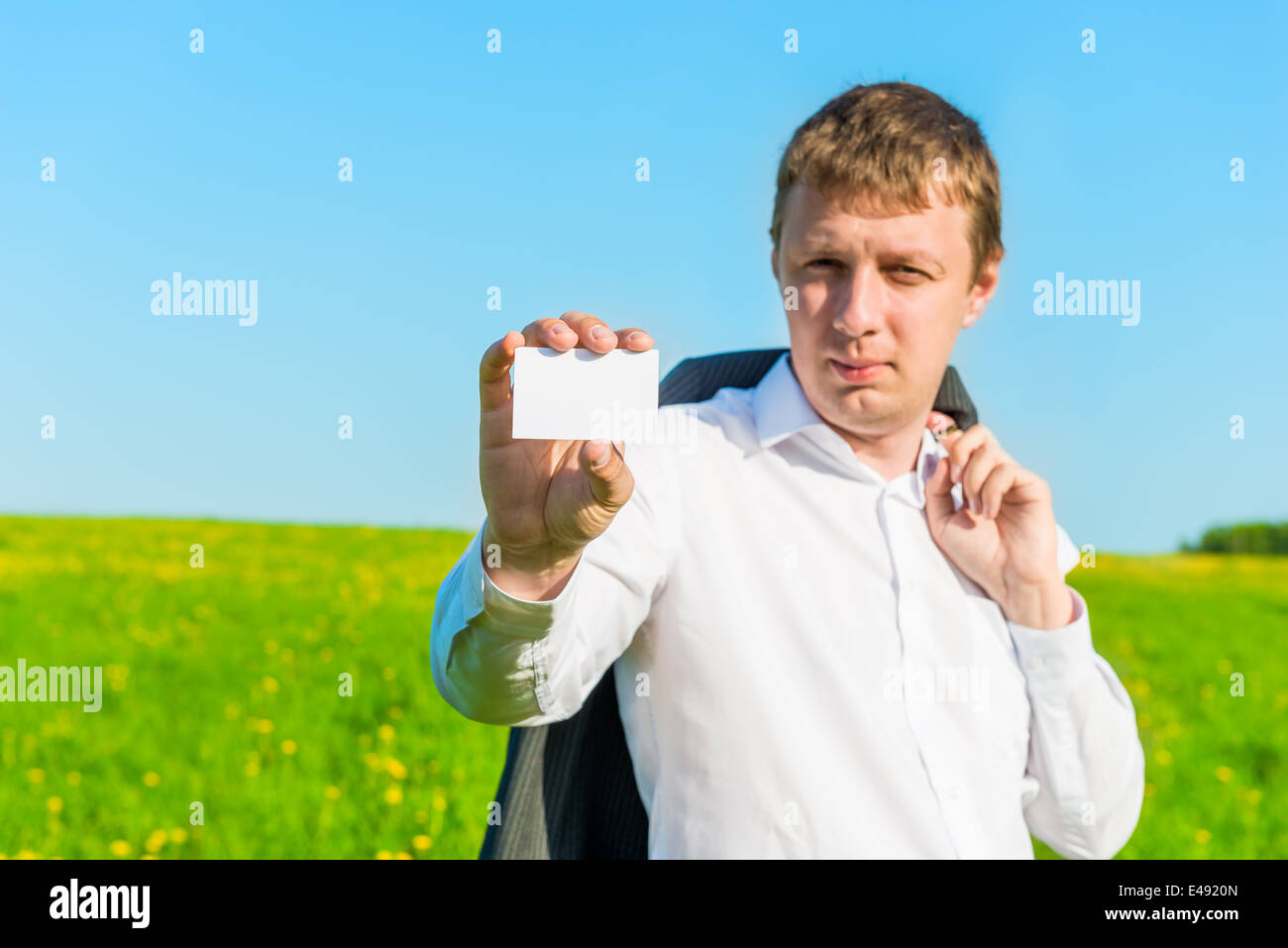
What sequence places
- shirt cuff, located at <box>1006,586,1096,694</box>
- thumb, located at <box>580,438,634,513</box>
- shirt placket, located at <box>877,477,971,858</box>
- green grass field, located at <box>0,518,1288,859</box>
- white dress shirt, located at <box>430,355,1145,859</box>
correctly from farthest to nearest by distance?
green grass field, located at <box>0,518,1288,859</box> → shirt cuff, located at <box>1006,586,1096,694</box> → shirt placket, located at <box>877,477,971,858</box> → white dress shirt, located at <box>430,355,1145,859</box> → thumb, located at <box>580,438,634,513</box>

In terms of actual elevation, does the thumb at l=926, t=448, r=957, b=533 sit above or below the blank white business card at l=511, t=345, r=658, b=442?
below

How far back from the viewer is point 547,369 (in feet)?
5.48

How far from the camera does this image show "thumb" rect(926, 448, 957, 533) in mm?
2551

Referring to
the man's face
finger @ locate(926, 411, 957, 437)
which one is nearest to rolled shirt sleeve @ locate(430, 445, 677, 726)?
the man's face

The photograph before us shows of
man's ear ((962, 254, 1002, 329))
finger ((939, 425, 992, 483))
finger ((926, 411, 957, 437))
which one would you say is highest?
man's ear ((962, 254, 1002, 329))

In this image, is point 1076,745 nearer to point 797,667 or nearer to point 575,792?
point 797,667

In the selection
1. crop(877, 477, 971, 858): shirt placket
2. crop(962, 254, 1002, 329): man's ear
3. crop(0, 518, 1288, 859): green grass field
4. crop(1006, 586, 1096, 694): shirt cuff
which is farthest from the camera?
crop(0, 518, 1288, 859): green grass field

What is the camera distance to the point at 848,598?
2.40 m

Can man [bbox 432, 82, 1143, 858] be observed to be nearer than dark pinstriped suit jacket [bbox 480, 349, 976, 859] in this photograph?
Yes

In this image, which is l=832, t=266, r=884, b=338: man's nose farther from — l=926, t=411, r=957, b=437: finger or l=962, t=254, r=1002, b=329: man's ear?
l=926, t=411, r=957, b=437: finger

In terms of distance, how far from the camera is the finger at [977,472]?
246 centimetres
